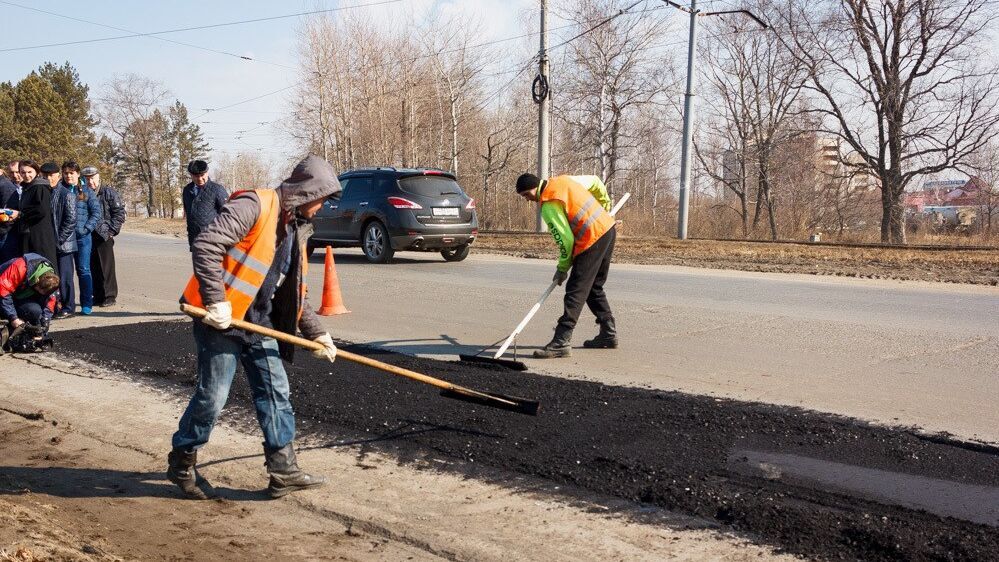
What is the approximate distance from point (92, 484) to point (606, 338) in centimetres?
485

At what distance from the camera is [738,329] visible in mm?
9266

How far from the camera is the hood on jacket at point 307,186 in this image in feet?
13.9

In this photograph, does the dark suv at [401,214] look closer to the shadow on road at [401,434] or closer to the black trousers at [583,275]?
the black trousers at [583,275]

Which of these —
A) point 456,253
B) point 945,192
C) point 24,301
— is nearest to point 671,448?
point 24,301

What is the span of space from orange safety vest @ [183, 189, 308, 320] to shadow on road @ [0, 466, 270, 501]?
106 centimetres

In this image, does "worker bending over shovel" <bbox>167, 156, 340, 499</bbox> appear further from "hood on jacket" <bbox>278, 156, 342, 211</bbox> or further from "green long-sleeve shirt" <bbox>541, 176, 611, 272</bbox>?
"green long-sleeve shirt" <bbox>541, 176, 611, 272</bbox>

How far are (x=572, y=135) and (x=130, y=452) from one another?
40.3 meters

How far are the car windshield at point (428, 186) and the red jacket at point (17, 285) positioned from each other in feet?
28.3

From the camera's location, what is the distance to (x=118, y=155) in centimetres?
8169

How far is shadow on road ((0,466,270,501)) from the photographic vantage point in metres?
4.51

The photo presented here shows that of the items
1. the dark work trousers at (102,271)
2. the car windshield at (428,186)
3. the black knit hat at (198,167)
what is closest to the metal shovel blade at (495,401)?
the black knit hat at (198,167)

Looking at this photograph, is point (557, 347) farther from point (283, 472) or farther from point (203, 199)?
point (203, 199)

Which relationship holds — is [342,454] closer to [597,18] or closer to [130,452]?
[130,452]

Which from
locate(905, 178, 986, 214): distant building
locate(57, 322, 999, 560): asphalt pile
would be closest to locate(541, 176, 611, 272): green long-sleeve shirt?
locate(57, 322, 999, 560): asphalt pile
